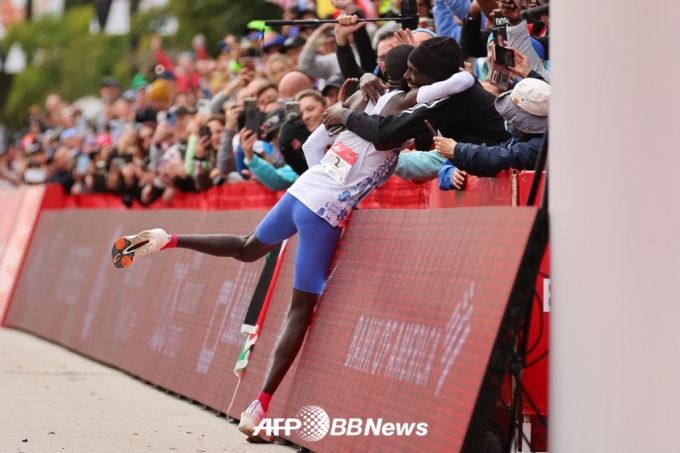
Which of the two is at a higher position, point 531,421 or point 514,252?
point 514,252

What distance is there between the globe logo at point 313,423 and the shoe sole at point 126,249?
1.50 metres

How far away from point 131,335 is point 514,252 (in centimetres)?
710

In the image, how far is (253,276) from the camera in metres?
8.71

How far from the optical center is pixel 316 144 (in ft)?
24.6

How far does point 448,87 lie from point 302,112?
2849 mm

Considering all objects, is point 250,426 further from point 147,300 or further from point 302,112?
point 147,300

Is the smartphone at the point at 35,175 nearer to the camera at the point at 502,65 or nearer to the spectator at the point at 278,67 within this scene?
the spectator at the point at 278,67

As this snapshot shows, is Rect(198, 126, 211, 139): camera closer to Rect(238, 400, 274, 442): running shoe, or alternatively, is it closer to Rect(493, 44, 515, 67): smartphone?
Rect(238, 400, 274, 442): running shoe

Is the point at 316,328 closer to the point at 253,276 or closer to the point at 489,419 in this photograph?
the point at 253,276

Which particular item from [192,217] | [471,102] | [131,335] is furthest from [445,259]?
[131,335]

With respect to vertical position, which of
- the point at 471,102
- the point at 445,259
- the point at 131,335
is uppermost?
the point at 471,102

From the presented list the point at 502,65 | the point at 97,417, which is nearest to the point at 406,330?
the point at 502,65

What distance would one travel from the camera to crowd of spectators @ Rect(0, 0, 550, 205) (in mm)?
6625

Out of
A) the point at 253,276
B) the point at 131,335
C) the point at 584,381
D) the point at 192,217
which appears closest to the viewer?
the point at 584,381
